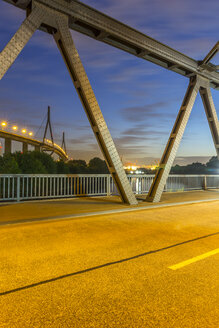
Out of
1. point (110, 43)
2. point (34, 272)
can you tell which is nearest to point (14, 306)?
point (34, 272)

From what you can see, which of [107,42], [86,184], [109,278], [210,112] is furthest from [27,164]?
[109,278]

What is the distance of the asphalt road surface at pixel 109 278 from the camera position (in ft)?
Answer: 8.45

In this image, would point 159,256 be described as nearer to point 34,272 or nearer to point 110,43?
point 34,272

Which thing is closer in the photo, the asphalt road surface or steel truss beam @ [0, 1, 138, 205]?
the asphalt road surface

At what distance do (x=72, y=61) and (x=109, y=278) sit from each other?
765cm

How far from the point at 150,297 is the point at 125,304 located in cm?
34

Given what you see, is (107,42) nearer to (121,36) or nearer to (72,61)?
(121,36)

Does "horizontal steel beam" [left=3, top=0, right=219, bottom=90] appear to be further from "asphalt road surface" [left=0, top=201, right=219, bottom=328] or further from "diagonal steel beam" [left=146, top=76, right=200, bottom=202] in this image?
"asphalt road surface" [left=0, top=201, right=219, bottom=328]

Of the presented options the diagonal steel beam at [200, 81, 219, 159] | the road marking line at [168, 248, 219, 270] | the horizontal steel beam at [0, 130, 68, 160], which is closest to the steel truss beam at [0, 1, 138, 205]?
the road marking line at [168, 248, 219, 270]

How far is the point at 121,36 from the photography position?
1017cm

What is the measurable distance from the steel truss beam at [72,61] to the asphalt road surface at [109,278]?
3.78 metres

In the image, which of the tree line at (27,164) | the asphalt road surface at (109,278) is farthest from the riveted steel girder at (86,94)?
the tree line at (27,164)

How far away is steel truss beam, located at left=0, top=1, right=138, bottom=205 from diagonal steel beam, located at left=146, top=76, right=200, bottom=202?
1656 millimetres

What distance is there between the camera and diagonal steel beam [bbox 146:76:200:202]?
37.7 feet
